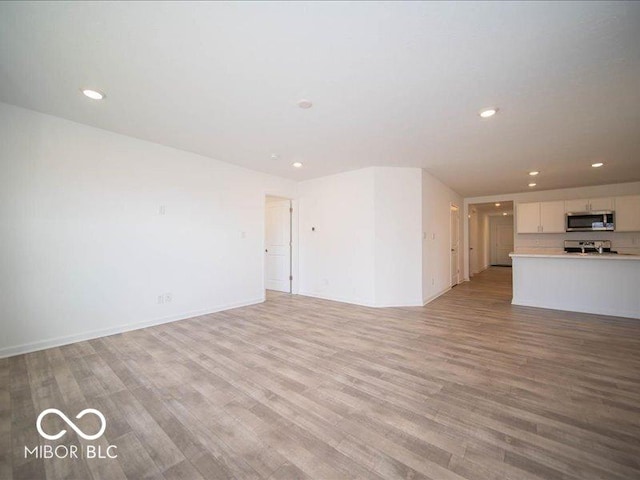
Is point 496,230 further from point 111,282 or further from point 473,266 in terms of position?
point 111,282

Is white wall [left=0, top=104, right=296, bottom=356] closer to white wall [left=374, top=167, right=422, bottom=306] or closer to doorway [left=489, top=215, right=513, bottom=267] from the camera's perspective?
white wall [left=374, top=167, right=422, bottom=306]

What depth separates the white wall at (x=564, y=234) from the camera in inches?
238

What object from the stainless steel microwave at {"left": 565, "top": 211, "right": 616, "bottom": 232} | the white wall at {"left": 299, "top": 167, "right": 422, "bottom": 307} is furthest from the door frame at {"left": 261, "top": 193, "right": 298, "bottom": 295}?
the stainless steel microwave at {"left": 565, "top": 211, "right": 616, "bottom": 232}

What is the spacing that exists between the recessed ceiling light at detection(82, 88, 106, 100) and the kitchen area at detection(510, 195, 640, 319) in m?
6.68

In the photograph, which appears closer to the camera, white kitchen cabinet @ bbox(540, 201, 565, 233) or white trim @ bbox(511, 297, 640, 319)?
white trim @ bbox(511, 297, 640, 319)

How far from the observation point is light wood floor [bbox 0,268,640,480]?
4.80 feet

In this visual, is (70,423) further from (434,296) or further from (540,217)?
(540,217)

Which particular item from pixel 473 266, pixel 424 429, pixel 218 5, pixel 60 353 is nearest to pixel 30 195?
pixel 60 353

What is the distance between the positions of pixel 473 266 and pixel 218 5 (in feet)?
34.8

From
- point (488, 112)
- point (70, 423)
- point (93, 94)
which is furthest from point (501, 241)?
point (70, 423)

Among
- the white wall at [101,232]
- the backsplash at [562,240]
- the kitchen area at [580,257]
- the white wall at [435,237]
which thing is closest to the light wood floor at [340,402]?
the white wall at [101,232]

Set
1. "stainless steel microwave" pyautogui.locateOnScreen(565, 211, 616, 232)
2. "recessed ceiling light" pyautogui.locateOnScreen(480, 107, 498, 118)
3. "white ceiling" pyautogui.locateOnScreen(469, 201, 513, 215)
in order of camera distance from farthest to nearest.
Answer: "white ceiling" pyautogui.locateOnScreen(469, 201, 513, 215) → "stainless steel microwave" pyautogui.locateOnScreen(565, 211, 616, 232) → "recessed ceiling light" pyautogui.locateOnScreen(480, 107, 498, 118)

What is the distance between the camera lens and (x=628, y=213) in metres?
5.64

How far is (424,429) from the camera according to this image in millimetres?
1727
